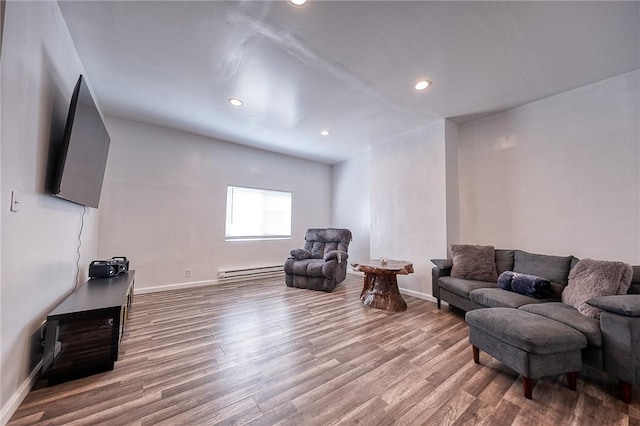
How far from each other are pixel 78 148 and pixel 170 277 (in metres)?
2.63

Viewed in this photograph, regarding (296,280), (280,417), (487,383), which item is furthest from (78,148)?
(487,383)

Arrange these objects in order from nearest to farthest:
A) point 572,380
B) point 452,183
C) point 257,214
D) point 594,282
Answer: point 572,380
point 594,282
point 452,183
point 257,214

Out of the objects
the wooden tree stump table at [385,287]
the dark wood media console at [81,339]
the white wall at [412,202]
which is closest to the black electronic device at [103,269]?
the dark wood media console at [81,339]

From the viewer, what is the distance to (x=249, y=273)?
467cm

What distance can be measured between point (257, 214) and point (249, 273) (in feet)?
3.99

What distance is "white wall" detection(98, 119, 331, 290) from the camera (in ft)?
11.8

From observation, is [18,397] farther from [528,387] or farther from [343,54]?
[343,54]

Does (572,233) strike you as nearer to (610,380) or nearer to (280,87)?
(610,380)

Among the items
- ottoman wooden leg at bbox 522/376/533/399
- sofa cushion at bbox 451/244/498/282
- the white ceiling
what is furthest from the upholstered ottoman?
the white ceiling

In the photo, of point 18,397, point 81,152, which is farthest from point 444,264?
point 81,152

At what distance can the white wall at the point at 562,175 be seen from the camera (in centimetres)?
237

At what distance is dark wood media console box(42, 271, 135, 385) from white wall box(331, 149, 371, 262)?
14.0 ft

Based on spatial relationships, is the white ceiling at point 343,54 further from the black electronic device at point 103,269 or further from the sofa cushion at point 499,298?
the sofa cushion at point 499,298

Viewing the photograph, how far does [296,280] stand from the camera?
13.8ft
